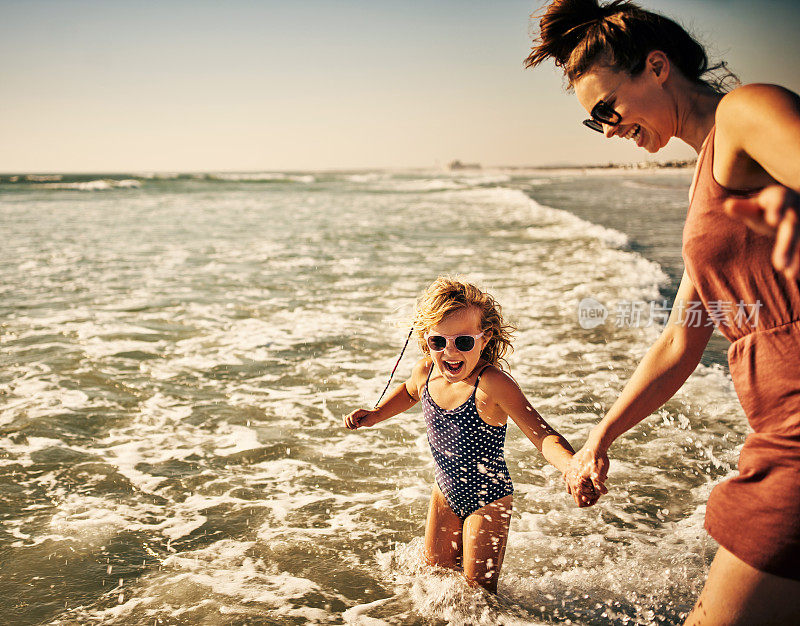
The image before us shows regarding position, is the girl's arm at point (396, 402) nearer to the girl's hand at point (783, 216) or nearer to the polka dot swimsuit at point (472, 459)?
the polka dot swimsuit at point (472, 459)

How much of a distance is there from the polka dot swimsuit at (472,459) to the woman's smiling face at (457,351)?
0.28 ft

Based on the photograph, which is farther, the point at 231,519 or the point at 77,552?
the point at 231,519

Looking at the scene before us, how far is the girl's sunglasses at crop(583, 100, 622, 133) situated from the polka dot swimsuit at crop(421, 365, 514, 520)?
4.41 ft

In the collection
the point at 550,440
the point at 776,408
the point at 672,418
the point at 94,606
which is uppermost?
the point at 776,408

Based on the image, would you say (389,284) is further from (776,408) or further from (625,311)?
(776,408)

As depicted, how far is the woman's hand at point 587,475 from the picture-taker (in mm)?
2254

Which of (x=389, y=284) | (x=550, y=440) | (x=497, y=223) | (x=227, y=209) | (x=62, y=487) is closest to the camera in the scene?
(x=550, y=440)

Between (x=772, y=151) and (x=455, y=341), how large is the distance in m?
1.81

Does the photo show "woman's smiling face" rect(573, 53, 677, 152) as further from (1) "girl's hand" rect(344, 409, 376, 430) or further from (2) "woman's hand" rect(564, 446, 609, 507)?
(1) "girl's hand" rect(344, 409, 376, 430)

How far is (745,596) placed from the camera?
1.68 metres

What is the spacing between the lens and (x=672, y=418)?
5.19 m

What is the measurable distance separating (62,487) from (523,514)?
3058 mm

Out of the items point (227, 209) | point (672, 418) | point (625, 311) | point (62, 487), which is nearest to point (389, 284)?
point (625, 311)

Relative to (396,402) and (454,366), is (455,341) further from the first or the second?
(396,402)
